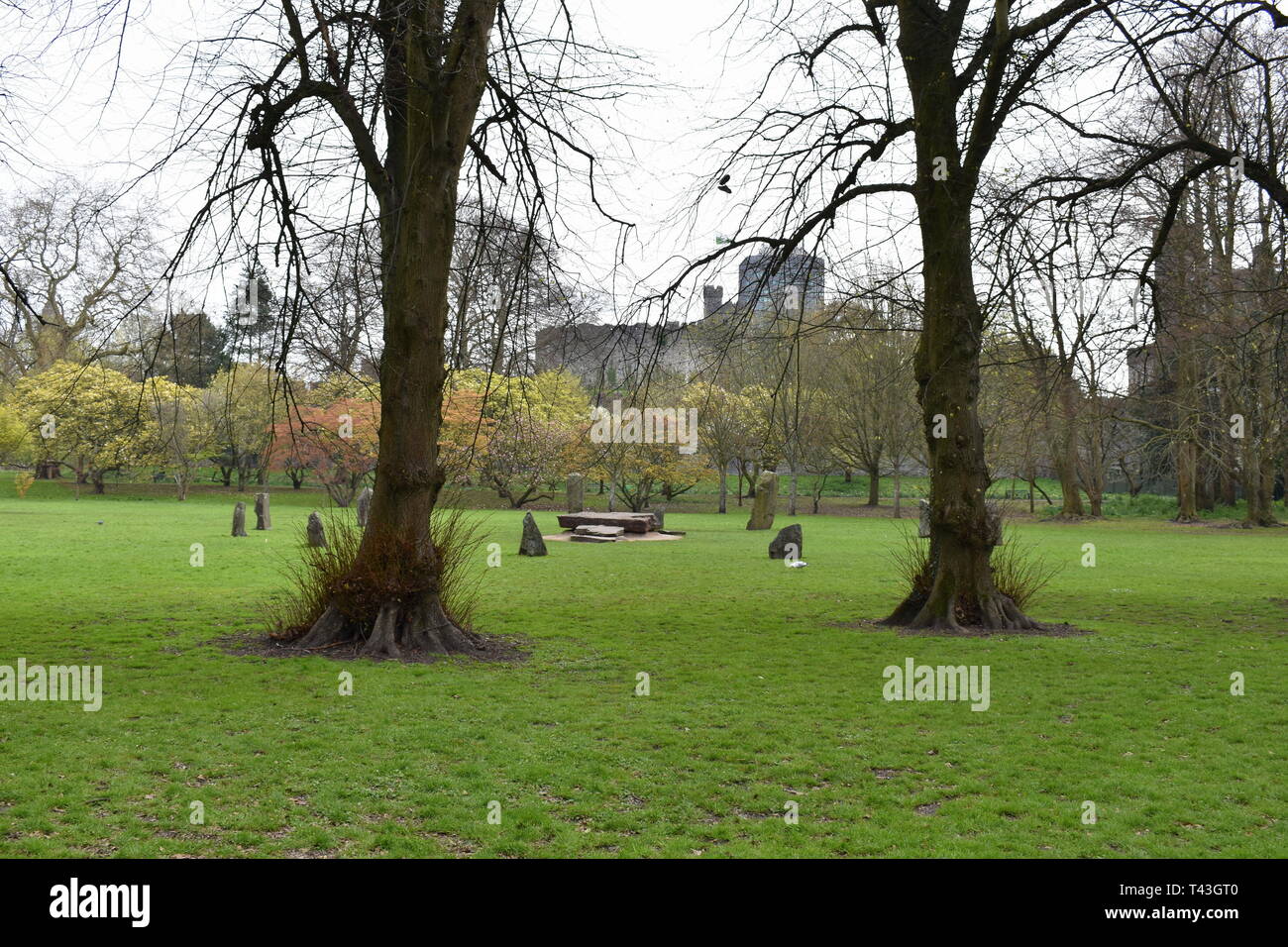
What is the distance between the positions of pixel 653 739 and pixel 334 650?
4375 mm

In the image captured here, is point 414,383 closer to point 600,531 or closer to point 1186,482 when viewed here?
point 600,531

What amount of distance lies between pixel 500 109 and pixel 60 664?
21.7ft

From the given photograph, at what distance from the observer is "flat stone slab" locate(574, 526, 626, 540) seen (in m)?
27.8

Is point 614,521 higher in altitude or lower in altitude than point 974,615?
higher

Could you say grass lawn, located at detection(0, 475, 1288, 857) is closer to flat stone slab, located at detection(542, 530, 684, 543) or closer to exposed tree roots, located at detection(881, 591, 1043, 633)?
exposed tree roots, located at detection(881, 591, 1043, 633)

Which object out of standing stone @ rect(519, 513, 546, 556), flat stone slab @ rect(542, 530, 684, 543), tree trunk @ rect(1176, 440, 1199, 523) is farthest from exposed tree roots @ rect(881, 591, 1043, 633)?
tree trunk @ rect(1176, 440, 1199, 523)

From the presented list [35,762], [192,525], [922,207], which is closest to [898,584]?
[922,207]

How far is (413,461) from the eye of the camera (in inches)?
404

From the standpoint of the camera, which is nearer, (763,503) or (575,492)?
(763,503)

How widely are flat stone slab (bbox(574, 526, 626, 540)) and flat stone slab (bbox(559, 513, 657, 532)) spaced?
1.96 ft

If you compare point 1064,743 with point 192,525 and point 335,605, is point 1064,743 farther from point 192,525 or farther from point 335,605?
point 192,525

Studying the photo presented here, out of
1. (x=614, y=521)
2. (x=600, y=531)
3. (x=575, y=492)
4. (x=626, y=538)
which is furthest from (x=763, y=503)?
(x=575, y=492)

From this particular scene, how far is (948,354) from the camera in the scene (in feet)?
38.9

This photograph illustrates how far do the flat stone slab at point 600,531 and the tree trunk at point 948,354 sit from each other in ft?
52.0
